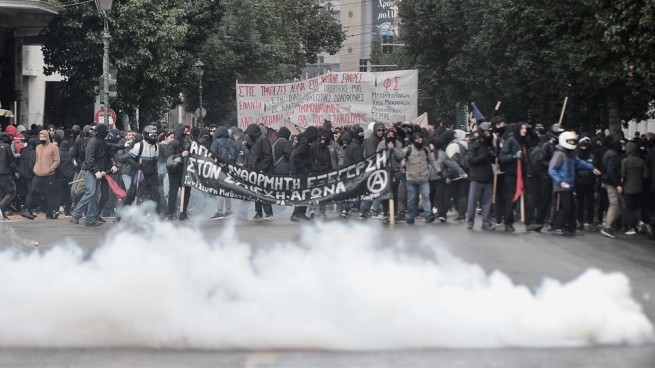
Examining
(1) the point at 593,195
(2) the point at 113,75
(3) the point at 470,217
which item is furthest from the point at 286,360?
(2) the point at 113,75

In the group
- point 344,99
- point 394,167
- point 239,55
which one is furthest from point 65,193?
point 239,55

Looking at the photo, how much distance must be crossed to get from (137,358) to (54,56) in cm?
3328

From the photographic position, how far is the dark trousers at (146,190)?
20.2 meters

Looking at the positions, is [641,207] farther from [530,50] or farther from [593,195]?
[530,50]

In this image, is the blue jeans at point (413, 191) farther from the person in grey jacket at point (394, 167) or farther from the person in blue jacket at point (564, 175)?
the person in blue jacket at point (564, 175)

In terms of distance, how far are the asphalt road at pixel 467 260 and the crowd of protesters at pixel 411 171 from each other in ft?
1.76

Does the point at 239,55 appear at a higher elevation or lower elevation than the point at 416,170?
higher

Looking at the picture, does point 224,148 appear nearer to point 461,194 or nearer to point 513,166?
point 461,194

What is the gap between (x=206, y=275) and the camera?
9.09 m

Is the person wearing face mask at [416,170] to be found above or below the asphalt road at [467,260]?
above

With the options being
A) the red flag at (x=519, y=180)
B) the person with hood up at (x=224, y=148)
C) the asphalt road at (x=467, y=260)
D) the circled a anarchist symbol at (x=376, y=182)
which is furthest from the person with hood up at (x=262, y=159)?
the red flag at (x=519, y=180)

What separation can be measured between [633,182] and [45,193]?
34.8 ft

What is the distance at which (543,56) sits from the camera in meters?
31.1

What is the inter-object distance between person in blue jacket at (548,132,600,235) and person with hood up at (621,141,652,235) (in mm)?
1138
